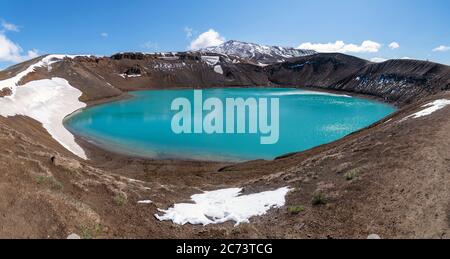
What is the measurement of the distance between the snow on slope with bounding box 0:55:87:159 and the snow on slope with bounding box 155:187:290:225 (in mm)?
29019

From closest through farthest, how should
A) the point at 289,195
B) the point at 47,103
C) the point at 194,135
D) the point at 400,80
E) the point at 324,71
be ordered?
the point at 289,195 → the point at 194,135 → the point at 47,103 → the point at 400,80 → the point at 324,71

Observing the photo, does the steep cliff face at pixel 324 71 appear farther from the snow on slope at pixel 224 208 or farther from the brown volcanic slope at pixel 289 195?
the snow on slope at pixel 224 208

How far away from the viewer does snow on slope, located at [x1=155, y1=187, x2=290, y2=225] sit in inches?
597

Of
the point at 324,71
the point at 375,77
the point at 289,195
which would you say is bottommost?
the point at 289,195

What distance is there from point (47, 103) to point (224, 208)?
71.7m

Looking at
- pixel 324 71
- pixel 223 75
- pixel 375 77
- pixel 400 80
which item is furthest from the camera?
pixel 223 75

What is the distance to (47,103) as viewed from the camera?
75062 mm

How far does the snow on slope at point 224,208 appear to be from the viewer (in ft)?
49.8

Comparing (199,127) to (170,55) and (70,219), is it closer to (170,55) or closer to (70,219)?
(70,219)

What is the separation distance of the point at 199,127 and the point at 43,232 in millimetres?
51281

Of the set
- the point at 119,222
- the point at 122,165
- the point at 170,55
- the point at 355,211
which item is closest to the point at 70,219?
the point at 119,222

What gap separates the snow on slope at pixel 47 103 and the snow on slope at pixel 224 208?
29019mm

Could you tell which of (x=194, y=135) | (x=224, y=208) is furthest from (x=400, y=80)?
(x=224, y=208)

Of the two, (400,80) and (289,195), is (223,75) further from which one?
(289,195)
